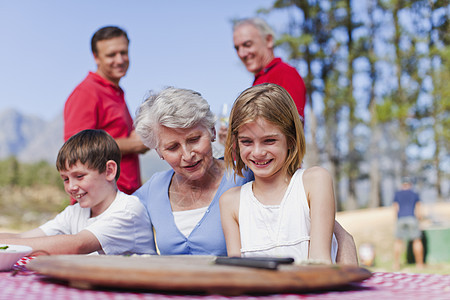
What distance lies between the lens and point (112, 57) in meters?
3.07

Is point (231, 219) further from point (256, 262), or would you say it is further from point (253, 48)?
point (253, 48)

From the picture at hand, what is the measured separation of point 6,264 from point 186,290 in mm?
665

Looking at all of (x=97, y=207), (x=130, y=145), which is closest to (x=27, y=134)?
(x=130, y=145)

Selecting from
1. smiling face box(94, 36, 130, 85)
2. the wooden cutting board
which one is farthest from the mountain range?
the wooden cutting board

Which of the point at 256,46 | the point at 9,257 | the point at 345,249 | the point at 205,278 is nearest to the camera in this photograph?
the point at 205,278

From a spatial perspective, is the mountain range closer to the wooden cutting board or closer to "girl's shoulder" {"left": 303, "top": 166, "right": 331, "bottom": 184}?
"girl's shoulder" {"left": 303, "top": 166, "right": 331, "bottom": 184}

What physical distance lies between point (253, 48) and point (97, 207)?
1.52 meters

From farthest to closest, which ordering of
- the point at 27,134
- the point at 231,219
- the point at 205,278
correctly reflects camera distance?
the point at 27,134, the point at 231,219, the point at 205,278

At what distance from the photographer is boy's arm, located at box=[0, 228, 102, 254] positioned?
5.41 ft

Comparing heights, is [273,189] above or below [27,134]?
below

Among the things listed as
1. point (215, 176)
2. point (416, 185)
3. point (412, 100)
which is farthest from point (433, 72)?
point (215, 176)

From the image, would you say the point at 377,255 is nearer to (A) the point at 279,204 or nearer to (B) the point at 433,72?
(B) the point at 433,72

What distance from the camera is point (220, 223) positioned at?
76.3 inches

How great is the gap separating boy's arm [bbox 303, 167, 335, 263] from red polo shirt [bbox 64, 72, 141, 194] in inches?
56.0
